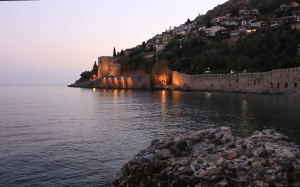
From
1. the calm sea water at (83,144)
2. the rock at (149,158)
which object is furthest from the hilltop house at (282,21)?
the rock at (149,158)

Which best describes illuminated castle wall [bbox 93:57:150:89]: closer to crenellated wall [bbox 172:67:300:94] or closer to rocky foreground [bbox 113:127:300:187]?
crenellated wall [bbox 172:67:300:94]

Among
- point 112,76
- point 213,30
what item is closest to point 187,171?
point 112,76

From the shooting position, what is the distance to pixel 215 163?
722 centimetres

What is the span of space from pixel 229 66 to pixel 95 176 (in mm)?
52236

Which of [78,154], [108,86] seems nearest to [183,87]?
[108,86]

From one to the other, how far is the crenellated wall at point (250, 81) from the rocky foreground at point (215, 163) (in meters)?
33.3

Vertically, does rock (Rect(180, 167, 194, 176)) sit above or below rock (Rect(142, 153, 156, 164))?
below

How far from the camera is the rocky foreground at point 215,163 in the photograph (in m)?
6.81

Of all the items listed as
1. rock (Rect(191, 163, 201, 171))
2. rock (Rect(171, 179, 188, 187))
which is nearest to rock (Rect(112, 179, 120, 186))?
rock (Rect(171, 179, 188, 187))

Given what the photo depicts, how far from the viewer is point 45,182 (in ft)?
25.9

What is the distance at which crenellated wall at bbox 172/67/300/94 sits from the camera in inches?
1545

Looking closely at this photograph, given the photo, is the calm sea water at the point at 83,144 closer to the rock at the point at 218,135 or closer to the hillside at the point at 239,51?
the rock at the point at 218,135

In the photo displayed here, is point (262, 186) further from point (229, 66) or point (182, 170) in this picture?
point (229, 66)

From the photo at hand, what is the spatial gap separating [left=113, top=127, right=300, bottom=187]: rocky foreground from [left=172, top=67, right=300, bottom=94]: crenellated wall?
109ft
